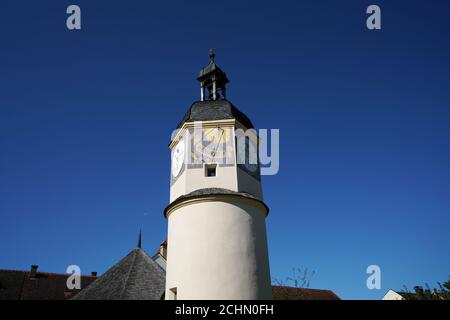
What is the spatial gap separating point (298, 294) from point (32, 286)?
21.9 meters

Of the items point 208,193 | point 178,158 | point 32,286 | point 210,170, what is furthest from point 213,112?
point 32,286

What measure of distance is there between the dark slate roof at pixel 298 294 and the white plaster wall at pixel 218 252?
17.7 meters

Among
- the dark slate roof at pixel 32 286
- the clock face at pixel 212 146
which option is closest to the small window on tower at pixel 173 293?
the clock face at pixel 212 146

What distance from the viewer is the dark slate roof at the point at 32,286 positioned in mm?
29219

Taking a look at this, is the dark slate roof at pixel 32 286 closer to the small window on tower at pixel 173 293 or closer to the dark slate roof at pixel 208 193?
the small window on tower at pixel 173 293

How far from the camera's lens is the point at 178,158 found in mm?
14031

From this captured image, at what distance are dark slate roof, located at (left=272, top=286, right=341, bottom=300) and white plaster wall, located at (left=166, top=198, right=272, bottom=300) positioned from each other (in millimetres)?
17743

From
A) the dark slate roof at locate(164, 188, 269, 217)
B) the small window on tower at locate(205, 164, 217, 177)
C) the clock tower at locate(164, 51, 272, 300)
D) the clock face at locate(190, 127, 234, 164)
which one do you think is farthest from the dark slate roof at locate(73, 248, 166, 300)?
the clock face at locate(190, 127, 234, 164)

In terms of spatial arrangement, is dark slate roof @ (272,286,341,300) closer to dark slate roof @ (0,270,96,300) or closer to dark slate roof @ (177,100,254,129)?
dark slate roof @ (0,270,96,300)

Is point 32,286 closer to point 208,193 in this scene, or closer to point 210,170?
point 210,170
